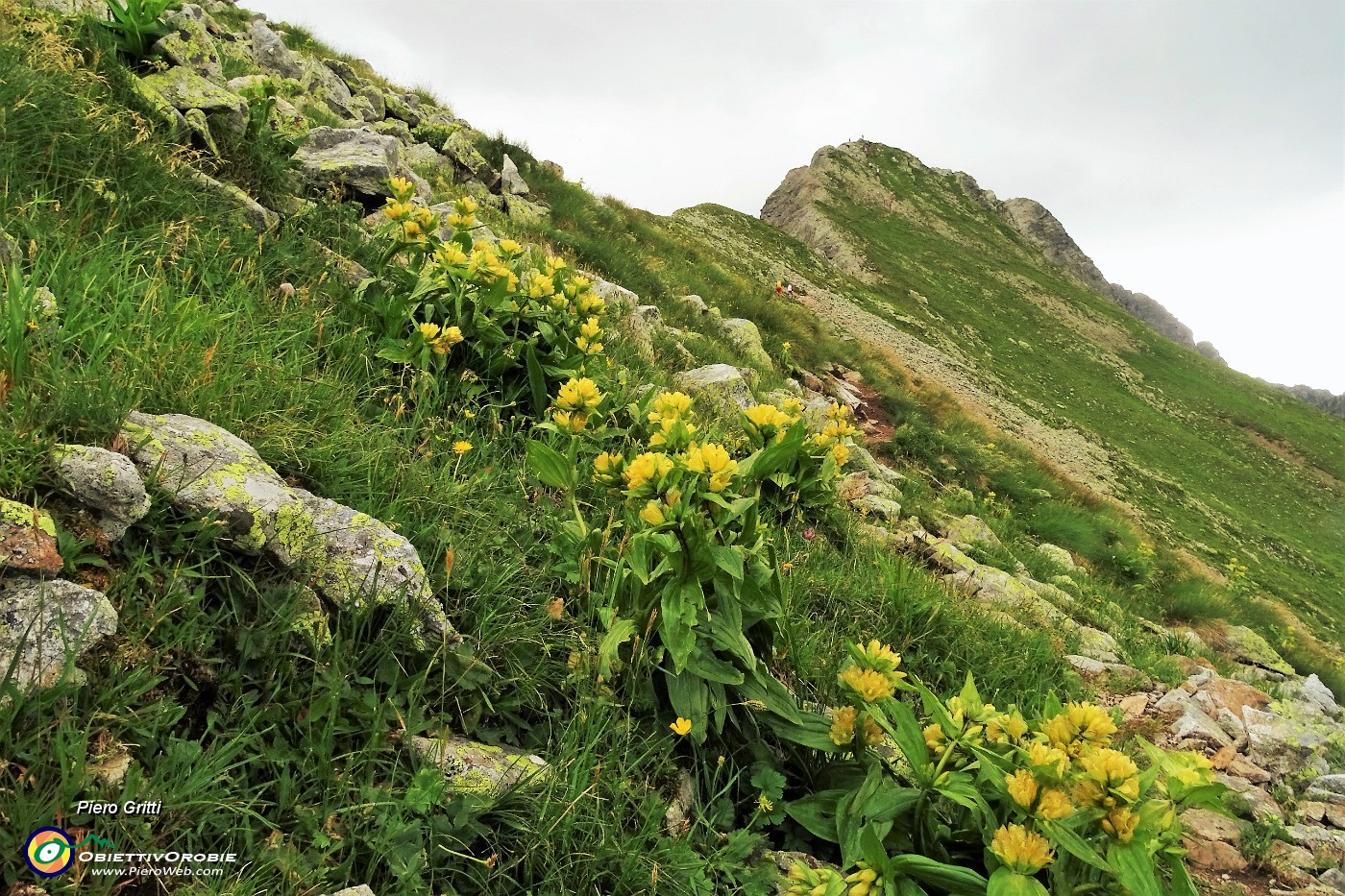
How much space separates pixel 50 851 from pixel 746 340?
882 centimetres

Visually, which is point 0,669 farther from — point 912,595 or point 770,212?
point 770,212

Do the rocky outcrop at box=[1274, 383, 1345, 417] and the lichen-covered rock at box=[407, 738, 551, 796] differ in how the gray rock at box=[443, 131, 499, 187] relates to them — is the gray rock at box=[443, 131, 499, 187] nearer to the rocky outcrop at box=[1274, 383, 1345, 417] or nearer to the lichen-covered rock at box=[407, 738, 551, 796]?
the lichen-covered rock at box=[407, 738, 551, 796]

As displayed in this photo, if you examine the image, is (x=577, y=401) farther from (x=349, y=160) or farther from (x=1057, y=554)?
(x=1057, y=554)

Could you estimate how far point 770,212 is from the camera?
58438mm

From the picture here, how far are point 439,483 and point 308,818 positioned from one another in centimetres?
137

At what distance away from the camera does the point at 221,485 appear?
192cm

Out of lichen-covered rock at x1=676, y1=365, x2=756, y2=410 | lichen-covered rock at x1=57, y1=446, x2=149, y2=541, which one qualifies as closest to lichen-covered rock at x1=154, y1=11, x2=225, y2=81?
lichen-covered rock at x1=57, y1=446, x2=149, y2=541

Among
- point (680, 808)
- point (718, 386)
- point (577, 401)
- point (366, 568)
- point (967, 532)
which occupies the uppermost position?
point (718, 386)

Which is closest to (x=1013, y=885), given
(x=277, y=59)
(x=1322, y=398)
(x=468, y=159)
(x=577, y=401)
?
(x=577, y=401)

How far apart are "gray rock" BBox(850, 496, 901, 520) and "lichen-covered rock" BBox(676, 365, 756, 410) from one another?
137 centimetres

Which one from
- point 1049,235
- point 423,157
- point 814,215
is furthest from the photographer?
point 1049,235

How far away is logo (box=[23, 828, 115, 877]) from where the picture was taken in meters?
1.19

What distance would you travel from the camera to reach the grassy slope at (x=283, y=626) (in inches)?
57.4

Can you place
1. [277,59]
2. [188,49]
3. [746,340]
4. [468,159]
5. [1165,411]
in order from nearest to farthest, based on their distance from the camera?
[188,49], [277,59], [746,340], [468,159], [1165,411]
